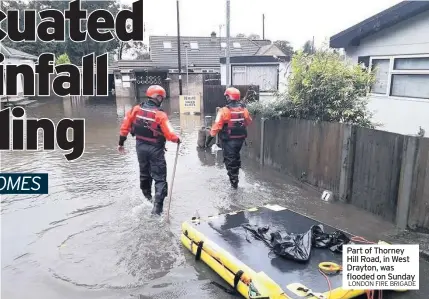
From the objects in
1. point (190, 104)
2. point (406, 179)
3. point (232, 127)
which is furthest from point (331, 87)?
point (190, 104)

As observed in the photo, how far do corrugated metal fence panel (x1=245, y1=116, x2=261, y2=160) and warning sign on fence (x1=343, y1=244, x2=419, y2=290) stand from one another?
6.07 meters

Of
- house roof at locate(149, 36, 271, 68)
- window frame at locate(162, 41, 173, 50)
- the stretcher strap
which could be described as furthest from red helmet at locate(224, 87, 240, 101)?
window frame at locate(162, 41, 173, 50)

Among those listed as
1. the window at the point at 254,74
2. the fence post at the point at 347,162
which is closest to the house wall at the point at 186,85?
the window at the point at 254,74

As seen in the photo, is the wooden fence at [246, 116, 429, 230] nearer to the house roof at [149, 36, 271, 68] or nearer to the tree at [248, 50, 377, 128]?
the tree at [248, 50, 377, 128]

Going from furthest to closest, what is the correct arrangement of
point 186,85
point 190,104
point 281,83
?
point 186,85
point 190,104
point 281,83

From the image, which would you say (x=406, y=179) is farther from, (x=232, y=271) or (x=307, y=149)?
(x=232, y=271)

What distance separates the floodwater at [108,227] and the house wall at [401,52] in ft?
10.8

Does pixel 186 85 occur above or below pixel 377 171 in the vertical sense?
above

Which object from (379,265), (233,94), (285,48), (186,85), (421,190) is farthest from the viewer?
(285,48)

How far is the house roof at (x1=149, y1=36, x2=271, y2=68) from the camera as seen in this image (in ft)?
109

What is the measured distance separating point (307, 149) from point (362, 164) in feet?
4.58

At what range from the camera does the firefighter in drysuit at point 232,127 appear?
273 inches

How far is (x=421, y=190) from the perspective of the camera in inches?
188

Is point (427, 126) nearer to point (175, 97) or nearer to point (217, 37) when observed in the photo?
point (175, 97)
